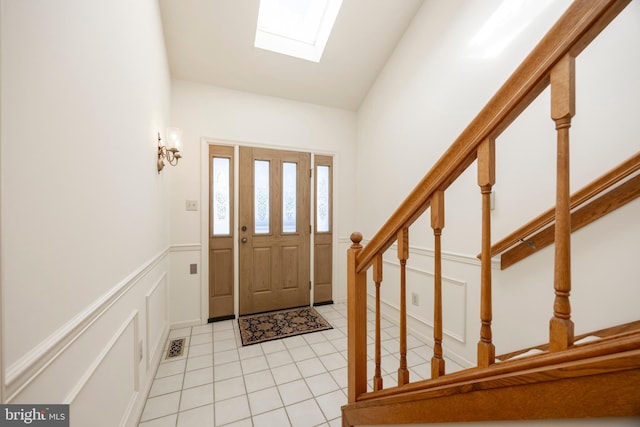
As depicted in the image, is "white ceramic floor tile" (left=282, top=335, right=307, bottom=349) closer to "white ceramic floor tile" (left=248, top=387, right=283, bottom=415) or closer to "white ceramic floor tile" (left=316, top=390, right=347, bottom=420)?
"white ceramic floor tile" (left=248, top=387, right=283, bottom=415)

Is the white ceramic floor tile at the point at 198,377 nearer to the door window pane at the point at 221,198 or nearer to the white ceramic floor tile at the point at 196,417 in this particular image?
the white ceramic floor tile at the point at 196,417

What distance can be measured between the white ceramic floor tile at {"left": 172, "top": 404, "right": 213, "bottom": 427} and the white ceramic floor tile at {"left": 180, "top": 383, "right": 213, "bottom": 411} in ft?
0.13

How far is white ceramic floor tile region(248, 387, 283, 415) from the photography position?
1.58 metres

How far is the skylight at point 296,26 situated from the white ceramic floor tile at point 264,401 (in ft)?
10.3

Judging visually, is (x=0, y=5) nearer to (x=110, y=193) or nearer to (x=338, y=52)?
(x=110, y=193)

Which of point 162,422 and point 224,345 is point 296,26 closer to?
point 224,345

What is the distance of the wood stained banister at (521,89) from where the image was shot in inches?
19.0

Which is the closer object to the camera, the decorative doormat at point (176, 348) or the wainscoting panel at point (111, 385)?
the wainscoting panel at point (111, 385)

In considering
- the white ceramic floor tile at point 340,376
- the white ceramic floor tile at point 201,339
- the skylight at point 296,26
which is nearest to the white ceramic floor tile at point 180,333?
the white ceramic floor tile at point 201,339

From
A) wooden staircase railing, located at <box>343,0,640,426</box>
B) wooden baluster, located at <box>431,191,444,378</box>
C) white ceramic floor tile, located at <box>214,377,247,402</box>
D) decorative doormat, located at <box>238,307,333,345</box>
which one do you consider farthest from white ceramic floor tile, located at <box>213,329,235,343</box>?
wooden baluster, located at <box>431,191,444,378</box>

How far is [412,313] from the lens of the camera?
2.48 m

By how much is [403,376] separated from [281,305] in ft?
7.81

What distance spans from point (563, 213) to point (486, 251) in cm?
21

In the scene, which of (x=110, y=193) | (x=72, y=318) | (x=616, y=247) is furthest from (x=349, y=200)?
(x=72, y=318)
